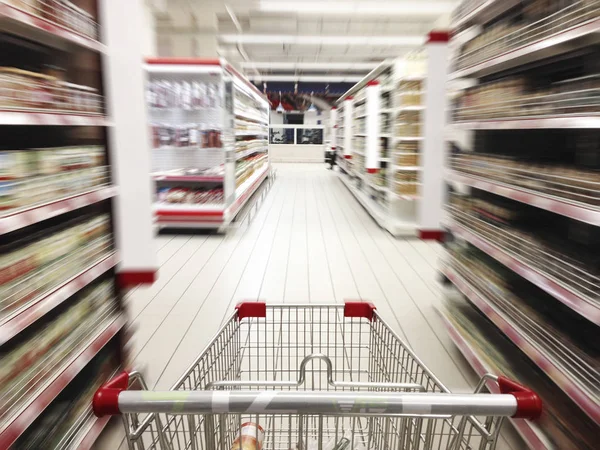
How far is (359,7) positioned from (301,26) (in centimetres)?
257

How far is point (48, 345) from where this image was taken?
5.95ft

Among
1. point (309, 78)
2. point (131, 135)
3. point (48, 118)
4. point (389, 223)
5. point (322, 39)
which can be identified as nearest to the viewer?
point (48, 118)

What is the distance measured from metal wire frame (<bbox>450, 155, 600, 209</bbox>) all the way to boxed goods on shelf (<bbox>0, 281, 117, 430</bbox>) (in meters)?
2.14

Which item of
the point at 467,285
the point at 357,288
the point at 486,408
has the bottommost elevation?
the point at 357,288

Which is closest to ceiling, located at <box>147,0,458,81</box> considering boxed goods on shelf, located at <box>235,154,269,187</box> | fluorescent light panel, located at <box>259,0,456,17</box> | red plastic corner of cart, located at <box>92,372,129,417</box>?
fluorescent light panel, located at <box>259,0,456,17</box>

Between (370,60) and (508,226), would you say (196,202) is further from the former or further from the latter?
(370,60)

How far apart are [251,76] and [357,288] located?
61.1ft

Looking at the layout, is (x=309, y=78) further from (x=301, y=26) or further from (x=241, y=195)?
(x=241, y=195)

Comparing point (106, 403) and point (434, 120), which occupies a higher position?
point (434, 120)

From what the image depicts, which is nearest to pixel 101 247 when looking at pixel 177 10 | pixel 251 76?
pixel 177 10

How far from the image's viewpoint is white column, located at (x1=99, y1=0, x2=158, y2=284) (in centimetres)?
182

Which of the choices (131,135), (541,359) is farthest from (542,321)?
(131,135)

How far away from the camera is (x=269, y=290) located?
163 inches

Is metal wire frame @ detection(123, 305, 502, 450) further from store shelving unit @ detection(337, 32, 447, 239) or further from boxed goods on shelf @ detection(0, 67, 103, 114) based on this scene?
boxed goods on shelf @ detection(0, 67, 103, 114)
